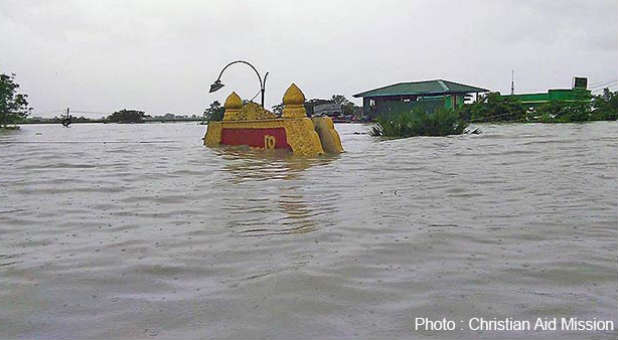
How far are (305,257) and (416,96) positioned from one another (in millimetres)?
36439

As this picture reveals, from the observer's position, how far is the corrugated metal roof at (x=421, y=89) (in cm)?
3616

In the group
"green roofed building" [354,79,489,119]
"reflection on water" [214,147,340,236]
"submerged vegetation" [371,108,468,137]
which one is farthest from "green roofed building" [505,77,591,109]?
"reflection on water" [214,147,340,236]

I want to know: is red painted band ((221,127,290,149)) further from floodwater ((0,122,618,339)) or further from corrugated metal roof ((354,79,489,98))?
corrugated metal roof ((354,79,489,98))

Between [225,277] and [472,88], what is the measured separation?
124ft

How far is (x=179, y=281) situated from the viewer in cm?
226

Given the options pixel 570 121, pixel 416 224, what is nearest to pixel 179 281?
pixel 416 224

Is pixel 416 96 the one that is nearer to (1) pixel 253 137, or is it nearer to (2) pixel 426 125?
(2) pixel 426 125

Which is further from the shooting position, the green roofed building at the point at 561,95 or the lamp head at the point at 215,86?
the green roofed building at the point at 561,95

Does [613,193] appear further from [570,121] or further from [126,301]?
[570,121]

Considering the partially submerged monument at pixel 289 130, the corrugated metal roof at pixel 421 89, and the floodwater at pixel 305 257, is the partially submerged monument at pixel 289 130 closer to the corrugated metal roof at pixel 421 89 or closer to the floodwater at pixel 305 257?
the floodwater at pixel 305 257

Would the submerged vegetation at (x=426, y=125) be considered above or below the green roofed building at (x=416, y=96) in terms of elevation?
below

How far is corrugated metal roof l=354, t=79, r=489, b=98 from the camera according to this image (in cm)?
3616

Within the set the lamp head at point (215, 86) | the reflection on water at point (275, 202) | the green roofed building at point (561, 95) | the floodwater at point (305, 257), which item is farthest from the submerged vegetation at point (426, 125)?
the green roofed building at point (561, 95)

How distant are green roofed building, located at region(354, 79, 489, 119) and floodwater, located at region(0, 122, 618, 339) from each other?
103ft
